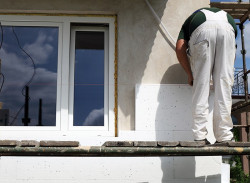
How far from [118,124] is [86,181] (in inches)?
31.2

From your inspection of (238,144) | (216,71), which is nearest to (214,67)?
(216,71)

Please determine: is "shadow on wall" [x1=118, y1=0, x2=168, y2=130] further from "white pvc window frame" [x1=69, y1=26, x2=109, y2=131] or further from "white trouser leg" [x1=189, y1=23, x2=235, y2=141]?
"white trouser leg" [x1=189, y1=23, x2=235, y2=141]

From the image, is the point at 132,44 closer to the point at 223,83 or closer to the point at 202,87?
the point at 202,87

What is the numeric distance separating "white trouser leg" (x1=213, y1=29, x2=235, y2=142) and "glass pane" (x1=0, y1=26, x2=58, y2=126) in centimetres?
201

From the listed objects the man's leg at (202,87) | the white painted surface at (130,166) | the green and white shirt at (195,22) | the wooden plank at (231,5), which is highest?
the wooden plank at (231,5)

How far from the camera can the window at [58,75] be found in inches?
182

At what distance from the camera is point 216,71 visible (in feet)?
13.0

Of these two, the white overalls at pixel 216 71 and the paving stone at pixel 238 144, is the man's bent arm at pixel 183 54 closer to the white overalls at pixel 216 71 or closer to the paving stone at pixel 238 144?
the white overalls at pixel 216 71

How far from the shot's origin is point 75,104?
468 cm

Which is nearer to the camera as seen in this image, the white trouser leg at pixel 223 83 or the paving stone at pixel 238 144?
the paving stone at pixel 238 144

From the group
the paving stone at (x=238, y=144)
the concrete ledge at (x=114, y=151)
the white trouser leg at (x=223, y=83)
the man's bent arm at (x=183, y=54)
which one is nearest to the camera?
the concrete ledge at (x=114, y=151)

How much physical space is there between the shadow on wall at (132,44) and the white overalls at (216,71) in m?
0.93

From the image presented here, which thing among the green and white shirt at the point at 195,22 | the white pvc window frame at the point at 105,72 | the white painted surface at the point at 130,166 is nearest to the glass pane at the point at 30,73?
the white pvc window frame at the point at 105,72

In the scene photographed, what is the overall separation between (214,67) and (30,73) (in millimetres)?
2322
